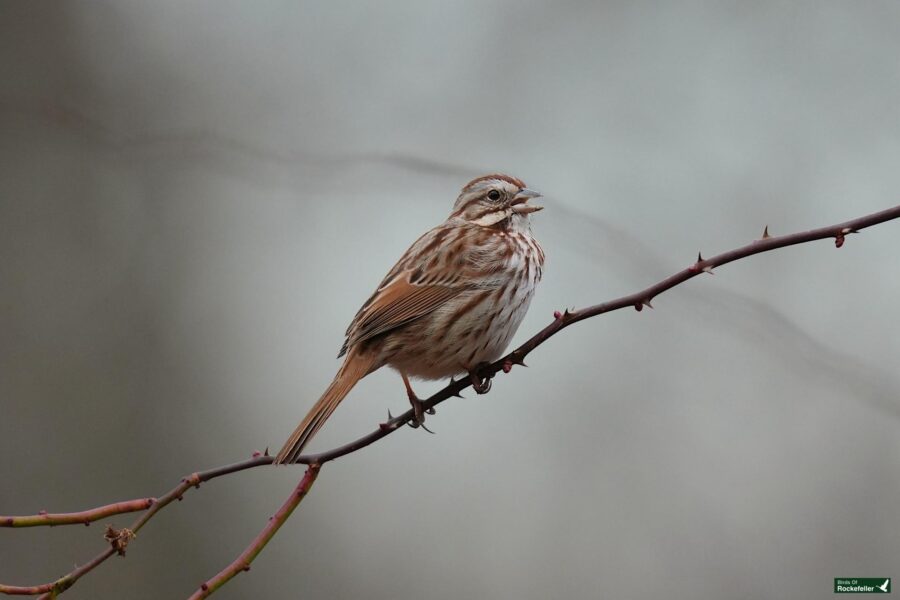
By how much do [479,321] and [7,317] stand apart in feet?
19.3

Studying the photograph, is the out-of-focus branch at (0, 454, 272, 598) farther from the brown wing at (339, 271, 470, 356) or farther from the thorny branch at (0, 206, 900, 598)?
the brown wing at (339, 271, 470, 356)

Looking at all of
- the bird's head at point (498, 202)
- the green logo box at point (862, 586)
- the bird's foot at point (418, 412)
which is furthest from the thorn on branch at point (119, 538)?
the green logo box at point (862, 586)

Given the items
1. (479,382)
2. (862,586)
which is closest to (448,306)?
(479,382)

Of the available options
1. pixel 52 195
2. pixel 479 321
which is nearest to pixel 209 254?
pixel 52 195

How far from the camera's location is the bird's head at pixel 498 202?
5.64m

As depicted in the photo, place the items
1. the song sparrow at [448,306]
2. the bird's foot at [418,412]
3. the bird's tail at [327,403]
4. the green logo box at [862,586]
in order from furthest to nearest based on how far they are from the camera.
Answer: the green logo box at [862,586], the song sparrow at [448,306], the bird's foot at [418,412], the bird's tail at [327,403]

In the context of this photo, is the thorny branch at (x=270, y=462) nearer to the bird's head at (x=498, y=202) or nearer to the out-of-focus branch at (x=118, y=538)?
the out-of-focus branch at (x=118, y=538)

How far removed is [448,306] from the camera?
519 cm

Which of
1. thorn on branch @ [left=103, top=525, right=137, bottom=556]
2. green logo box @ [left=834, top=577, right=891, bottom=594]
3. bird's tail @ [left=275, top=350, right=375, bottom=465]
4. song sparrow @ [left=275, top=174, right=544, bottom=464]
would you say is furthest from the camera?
green logo box @ [left=834, top=577, right=891, bottom=594]

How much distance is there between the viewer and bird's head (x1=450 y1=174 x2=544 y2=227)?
18.5ft

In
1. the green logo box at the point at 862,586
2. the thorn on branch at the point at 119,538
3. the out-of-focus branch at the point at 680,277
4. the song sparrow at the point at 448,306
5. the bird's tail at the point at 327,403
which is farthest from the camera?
the green logo box at the point at 862,586

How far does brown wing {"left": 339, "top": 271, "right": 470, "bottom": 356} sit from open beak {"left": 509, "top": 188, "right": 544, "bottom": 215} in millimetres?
626

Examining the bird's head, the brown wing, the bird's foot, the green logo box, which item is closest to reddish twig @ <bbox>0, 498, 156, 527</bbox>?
the bird's foot

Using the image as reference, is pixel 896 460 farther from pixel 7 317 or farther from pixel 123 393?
pixel 7 317
